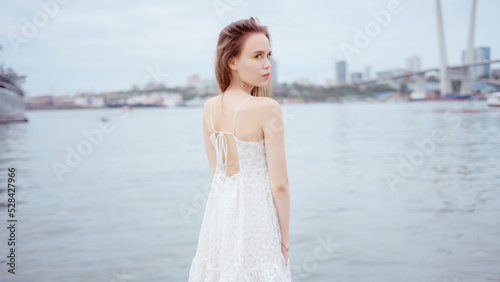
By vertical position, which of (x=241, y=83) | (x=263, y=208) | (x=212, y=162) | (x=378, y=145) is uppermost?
(x=241, y=83)

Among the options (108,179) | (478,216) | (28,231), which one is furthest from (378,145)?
(28,231)

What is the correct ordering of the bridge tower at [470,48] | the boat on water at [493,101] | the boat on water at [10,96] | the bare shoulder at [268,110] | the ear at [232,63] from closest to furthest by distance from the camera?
1. the bare shoulder at [268,110]
2. the ear at [232,63]
3. the boat on water at [493,101]
4. the boat on water at [10,96]
5. the bridge tower at [470,48]

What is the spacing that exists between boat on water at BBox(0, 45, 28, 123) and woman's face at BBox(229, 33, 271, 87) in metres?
18.8

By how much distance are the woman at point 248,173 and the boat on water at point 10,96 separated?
18816mm

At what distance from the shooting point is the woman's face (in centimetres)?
161

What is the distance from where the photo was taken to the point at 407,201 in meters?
5.73

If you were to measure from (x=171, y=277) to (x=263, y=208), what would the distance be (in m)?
2.17

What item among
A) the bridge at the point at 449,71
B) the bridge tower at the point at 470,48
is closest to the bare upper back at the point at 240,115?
the bridge at the point at 449,71

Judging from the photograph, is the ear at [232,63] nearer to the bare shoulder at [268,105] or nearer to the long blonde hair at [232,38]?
the long blonde hair at [232,38]

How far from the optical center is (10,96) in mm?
25859

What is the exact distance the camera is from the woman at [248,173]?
1584 millimetres

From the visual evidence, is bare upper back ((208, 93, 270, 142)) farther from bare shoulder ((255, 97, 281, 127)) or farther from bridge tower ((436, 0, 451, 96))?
bridge tower ((436, 0, 451, 96))

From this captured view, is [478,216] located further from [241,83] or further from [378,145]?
[378,145]

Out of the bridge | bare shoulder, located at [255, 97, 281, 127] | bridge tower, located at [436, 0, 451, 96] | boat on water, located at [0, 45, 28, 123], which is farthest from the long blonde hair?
bridge tower, located at [436, 0, 451, 96]
